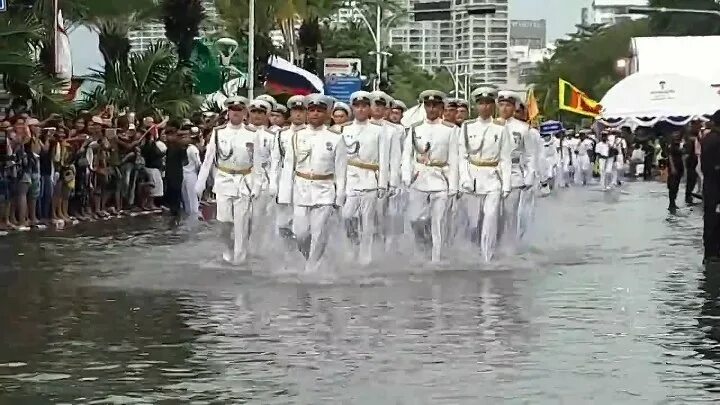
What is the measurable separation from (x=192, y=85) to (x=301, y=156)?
2032 cm

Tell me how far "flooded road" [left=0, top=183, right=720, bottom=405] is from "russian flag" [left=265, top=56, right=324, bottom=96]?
27.3 metres

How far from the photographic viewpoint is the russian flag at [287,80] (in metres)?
48.7

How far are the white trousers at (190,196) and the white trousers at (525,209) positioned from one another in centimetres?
944

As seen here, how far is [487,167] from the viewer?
62.3ft

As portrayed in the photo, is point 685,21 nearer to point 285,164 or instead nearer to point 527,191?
point 527,191

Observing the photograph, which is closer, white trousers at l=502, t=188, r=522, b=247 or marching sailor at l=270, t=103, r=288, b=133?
marching sailor at l=270, t=103, r=288, b=133

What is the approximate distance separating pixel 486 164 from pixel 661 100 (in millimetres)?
42827

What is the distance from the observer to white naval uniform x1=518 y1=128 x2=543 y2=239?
20.2m

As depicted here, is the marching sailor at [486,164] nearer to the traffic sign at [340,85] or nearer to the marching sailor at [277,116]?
the marching sailor at [277,116]

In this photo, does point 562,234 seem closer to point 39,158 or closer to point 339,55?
point 39,158

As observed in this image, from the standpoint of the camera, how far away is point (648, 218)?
1195 inches

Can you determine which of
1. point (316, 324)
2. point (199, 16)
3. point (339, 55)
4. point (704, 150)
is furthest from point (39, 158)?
point (339, 55)

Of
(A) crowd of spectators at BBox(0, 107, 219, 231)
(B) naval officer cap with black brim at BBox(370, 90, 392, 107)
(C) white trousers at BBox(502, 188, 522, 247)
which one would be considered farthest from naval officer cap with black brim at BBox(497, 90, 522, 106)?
(A) crowd of spectators at BBox(0, 107, 219, 231)

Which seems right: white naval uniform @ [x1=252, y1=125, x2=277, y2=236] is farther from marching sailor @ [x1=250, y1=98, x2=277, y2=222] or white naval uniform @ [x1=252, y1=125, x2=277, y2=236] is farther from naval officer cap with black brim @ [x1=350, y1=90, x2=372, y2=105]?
naval officer cap with black brim @ [x1=350, y1=90, x2=372, y2=105]
